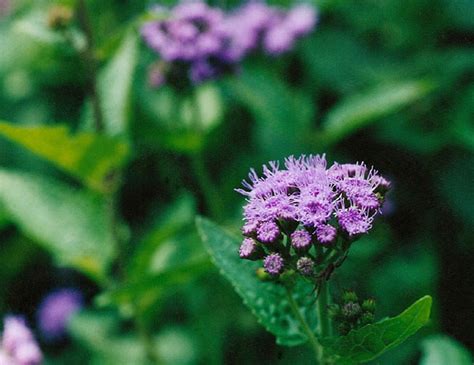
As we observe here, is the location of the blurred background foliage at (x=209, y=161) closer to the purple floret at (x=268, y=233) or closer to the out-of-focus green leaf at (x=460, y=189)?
the out-of-focus green leaf at (x=460, y=189)

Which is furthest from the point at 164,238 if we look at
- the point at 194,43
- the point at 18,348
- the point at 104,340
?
the point at 104,340

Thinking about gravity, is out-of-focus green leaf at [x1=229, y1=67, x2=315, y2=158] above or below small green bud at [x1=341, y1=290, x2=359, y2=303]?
above

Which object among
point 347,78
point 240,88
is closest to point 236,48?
point 240,88

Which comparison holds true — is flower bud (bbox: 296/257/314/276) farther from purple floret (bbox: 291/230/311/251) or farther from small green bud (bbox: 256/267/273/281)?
small green bud (bbox: 256/267/273/281)

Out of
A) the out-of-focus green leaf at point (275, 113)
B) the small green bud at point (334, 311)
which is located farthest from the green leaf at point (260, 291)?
the out-of-focus green leaf at point (275, 113)

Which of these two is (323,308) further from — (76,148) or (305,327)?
(76,148)

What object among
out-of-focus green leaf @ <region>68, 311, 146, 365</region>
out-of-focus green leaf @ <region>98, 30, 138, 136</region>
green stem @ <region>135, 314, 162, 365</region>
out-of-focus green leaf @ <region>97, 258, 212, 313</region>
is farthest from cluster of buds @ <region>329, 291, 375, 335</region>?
out-of-focus green leaf @ <region>68, 311, 146, 365</region>
